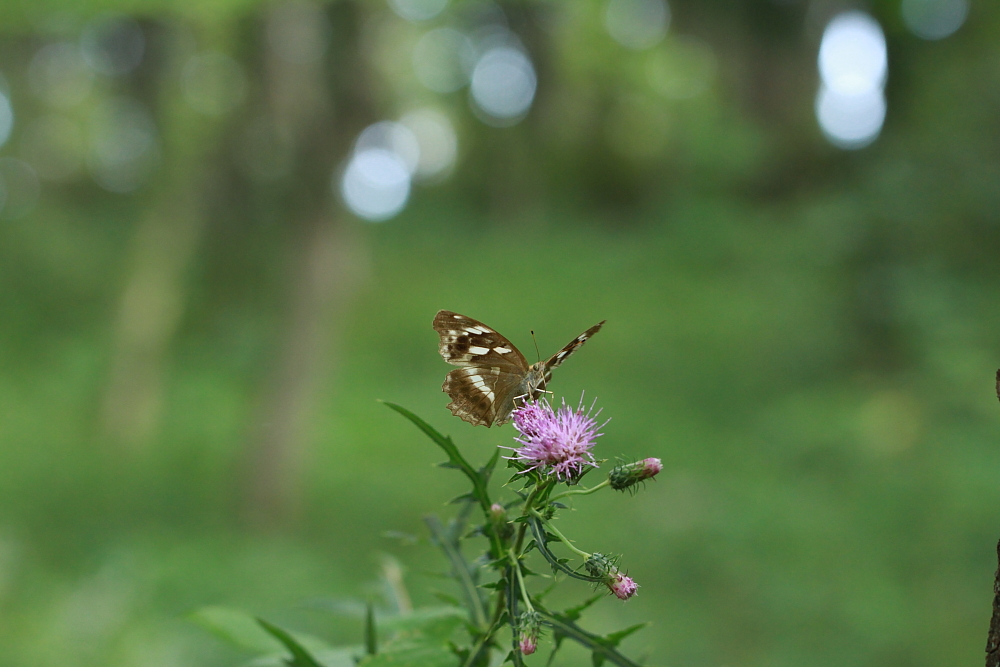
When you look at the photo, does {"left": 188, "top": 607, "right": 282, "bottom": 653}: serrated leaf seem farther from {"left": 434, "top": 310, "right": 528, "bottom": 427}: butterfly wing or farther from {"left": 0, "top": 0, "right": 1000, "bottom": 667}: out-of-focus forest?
{"left": 0, "top": 0, "right": 1000, "bottom": 667}: out-of-focus forest

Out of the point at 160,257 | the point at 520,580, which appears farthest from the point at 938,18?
the point at 520,580

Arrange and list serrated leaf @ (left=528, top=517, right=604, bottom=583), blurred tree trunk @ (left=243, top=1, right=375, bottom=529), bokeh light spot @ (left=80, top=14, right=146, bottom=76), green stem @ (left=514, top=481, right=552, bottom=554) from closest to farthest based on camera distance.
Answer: serrated leaf @ (left=528, top=517, right=604, bottom=583) → green stem @ (left=514, top=481, right=552, bottom=554) → blurred tree trunk @ (left=243, top=1, right=375, bottom=529) → bokeh light spot @ (left=80, top=14, right=146, bottom=76)

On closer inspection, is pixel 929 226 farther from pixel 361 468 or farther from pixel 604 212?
pixel 604 212

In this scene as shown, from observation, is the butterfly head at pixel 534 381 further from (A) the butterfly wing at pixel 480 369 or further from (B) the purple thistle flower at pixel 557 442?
(B) the purple thistle flower at pixel 557 442

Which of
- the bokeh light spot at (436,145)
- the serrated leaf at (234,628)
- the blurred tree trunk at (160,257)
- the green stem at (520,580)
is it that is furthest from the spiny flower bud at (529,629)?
the bokeh light spot at (436,145)

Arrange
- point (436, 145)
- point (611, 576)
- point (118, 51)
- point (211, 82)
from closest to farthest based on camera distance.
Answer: point (611, 576) → point (211, 82) → point (118, 51) → point (436, 145)

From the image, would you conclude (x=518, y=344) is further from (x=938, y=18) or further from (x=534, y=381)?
(x=534, y=381)

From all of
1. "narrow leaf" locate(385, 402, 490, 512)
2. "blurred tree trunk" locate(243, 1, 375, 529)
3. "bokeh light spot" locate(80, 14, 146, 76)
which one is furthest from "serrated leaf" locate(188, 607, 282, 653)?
"bokeh light spot" locate(80, 14, 146, 76)
